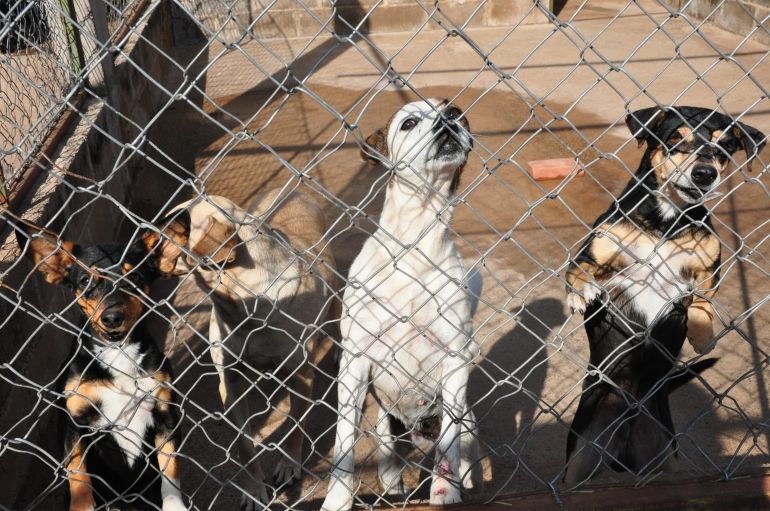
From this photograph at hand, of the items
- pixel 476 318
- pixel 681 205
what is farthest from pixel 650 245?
pixel 476 318

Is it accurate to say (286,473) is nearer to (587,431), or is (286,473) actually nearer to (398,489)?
(398,489)

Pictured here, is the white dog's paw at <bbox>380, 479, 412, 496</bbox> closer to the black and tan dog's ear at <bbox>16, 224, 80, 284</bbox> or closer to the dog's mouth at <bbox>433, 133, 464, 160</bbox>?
the dog's mouth at <bbox>433, 133, 464, 160</bbox>

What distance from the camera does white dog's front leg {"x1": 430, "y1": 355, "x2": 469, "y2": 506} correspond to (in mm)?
2828

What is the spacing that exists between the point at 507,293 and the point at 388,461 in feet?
6.04

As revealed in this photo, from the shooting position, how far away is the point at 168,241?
269cm

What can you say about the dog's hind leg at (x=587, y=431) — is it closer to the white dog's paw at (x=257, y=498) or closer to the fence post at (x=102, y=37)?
the white dog's paw at (x=257, y=498)

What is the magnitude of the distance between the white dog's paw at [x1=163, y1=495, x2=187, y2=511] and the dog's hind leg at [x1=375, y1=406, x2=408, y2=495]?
2.88 ft

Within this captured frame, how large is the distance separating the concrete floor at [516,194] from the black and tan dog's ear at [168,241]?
0.25 metres

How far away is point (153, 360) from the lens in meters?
2.93

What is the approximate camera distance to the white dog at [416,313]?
9.16 ft

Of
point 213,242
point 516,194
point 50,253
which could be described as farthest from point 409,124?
point 50,253

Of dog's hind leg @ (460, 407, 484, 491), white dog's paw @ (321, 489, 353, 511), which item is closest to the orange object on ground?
dog's hind leg @ (460, 407, 484, 491)

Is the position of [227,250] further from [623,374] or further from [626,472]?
[626,472]

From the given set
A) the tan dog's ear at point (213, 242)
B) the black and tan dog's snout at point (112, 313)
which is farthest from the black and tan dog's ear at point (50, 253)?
the tan dog's ear at point (213, 242)
